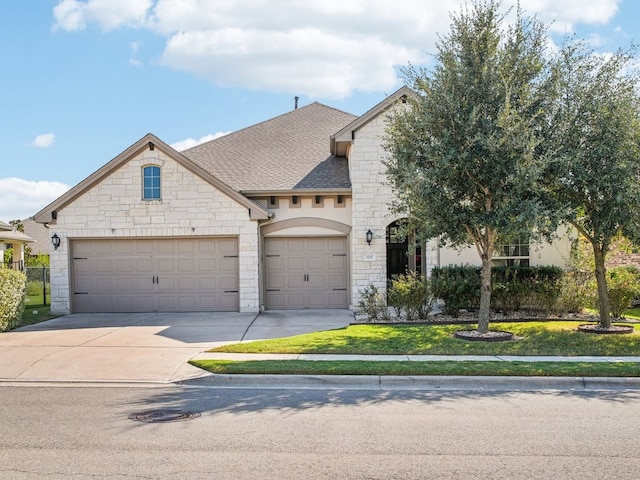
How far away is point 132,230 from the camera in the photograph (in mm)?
18672

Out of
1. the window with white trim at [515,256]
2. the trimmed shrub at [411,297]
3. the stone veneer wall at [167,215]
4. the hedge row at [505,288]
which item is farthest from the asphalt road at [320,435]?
the window with white trim at [515,256]

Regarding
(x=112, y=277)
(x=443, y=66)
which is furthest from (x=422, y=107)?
(x=112, y=277)

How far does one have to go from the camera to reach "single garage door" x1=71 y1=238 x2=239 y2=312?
18.9 metres

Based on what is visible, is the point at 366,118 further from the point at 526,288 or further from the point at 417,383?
the point at 417,383

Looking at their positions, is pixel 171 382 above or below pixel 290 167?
below

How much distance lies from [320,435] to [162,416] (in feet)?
7.14

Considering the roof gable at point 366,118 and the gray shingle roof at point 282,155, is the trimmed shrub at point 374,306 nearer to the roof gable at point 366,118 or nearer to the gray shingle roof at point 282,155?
the gray shingle roof at point 282,155

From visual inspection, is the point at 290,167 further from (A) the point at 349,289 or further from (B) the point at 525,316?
(B) the point at 525,316

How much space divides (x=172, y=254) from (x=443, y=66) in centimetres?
1006

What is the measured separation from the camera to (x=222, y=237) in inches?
743

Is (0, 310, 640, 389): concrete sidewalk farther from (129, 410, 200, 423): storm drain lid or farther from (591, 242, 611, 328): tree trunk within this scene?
(591, 242, 611, 328): tree trunk

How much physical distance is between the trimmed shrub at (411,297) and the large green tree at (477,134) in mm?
2888

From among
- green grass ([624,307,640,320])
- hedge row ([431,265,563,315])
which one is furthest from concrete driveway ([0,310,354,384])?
green grass ([624,307,640,320])

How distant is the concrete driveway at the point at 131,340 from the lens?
10562 millimetres
